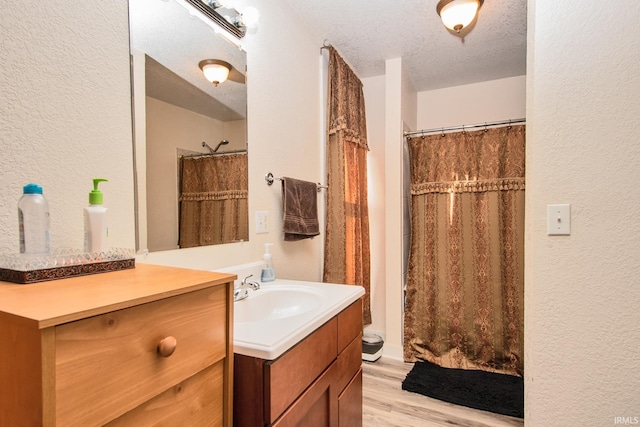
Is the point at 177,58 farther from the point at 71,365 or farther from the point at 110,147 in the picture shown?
the point at 71,365

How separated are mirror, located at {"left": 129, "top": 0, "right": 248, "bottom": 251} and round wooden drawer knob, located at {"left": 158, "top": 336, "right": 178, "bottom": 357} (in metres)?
0.56

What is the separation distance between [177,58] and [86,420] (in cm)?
111

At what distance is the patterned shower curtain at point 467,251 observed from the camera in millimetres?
2205

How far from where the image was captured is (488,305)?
2.26 m

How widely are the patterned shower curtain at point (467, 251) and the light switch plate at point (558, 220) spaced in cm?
108

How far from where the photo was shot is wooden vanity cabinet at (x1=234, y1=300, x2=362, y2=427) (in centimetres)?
70

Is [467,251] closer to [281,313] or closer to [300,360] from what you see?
[281,313]

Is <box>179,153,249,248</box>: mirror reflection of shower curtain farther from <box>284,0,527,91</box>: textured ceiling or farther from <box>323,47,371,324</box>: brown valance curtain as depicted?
<box>284,0,527,91</box>: textured ceiling

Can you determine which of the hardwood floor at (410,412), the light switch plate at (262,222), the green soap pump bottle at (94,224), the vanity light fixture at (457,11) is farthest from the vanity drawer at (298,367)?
the vanity light fixture at (457,11)

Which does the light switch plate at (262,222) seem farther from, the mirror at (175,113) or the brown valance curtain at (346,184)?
the brown valance curtain at (346,184)

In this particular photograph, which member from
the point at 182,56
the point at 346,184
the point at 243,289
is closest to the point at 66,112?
the point at 182,56

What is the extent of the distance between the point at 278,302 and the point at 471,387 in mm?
1535

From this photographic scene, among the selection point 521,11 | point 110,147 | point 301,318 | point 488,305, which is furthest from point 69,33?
point 488,305

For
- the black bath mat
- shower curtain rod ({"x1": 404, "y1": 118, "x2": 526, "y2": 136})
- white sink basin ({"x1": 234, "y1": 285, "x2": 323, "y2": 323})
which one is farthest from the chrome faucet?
shower curtain rod ({"x1": 404, "y1": 118, "x2": 526, "y2": 136})
